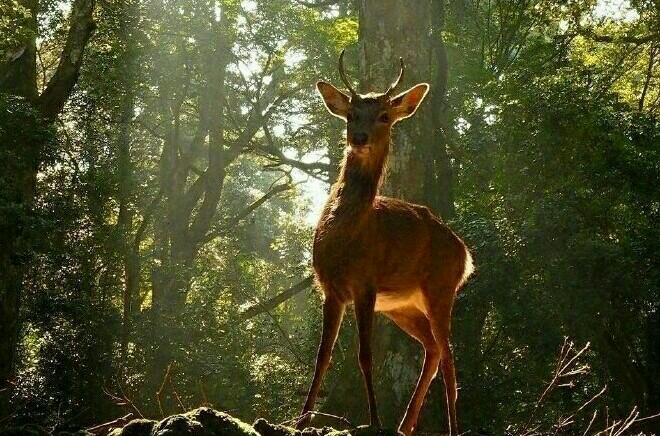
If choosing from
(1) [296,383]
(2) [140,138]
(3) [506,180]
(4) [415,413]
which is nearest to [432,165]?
(3) [506,180]

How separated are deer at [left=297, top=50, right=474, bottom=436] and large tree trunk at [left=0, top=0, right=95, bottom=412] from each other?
662 cm

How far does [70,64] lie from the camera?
14.6 m

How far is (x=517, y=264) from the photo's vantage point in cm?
1257

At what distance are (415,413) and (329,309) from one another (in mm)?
1260

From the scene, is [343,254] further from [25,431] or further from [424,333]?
[25,431]

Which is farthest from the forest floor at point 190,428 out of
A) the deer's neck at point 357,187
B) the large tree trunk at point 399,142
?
the large tree trunk at point 399,142

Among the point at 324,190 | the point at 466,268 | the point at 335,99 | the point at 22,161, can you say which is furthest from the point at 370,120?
the point at 324,190

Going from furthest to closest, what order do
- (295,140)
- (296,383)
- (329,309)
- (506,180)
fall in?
(295,140) < (296,383) < (506,180) < (329,309)

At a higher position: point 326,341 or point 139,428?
point 326,341

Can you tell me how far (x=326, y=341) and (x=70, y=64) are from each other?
11.5 meters

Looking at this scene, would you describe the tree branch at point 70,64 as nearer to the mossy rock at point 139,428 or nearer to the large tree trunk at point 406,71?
the large tree trunk at point 406,71

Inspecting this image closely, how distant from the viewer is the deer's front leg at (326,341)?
15.7 feet

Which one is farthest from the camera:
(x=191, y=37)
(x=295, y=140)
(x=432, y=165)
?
(x=295, y=140)

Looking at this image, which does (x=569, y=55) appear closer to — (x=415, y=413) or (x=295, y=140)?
(x=295, y=140)
